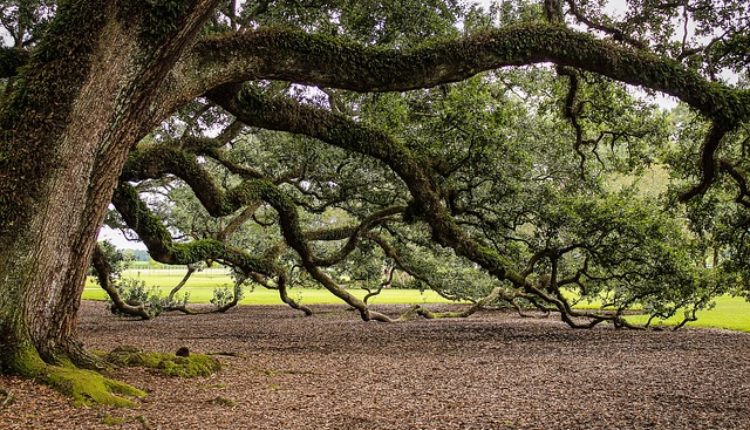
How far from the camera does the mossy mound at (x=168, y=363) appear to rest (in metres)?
7.13

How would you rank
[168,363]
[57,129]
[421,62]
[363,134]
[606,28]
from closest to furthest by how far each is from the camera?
[57,129]
[421,62]
[168,363]
[363,134]
[606,28]

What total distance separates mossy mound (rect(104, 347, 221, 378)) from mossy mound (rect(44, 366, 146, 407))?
1.38m

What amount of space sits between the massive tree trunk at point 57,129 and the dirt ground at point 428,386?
78 cm

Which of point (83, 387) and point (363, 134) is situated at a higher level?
point (363, 134)

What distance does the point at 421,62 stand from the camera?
6.84 metres

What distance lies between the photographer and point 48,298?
5574mm

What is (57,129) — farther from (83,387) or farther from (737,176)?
(737,176)

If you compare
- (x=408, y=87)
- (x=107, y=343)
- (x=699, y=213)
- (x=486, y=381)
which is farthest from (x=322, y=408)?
(x=699, y=213)

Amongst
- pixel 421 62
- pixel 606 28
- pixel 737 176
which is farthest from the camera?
pixel 606 28

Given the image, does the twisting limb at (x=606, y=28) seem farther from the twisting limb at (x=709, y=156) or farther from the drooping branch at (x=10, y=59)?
the drooping branch at (x=10, y=59)

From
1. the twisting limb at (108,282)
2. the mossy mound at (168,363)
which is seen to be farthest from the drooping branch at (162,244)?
the mossy mound at (168,363)

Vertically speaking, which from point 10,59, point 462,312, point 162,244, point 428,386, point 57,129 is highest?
point 10,59

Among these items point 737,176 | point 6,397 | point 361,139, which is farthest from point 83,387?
point 737,176

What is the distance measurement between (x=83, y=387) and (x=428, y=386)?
381 cm
